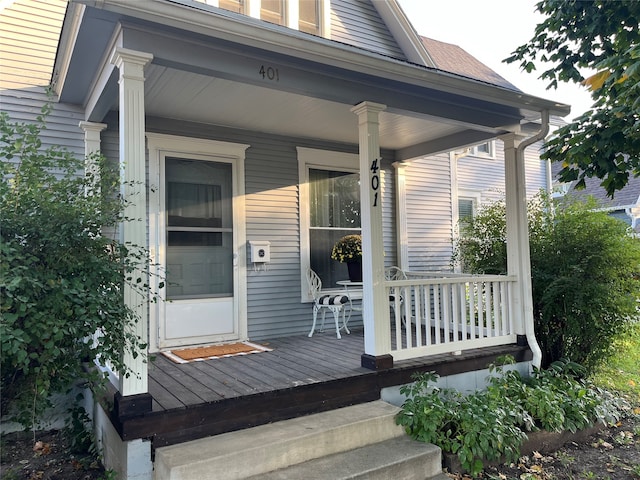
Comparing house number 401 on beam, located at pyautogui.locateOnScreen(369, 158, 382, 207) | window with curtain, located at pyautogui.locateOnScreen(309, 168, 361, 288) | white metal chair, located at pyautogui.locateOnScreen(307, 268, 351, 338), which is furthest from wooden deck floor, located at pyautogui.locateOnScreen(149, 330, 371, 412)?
house number 401 on beam, located at pyautogui.locateOnScreen(369, 158, 382, 207)

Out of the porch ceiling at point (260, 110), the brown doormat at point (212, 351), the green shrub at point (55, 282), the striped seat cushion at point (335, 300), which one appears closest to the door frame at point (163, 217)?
the brown doormat at point (212, 351)

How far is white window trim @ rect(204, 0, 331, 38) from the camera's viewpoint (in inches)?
210

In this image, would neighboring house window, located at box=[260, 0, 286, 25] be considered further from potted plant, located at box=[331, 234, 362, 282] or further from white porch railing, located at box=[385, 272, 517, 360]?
white porch railing, located at box=[385, 272, 517, 360]

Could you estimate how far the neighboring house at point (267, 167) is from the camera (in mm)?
2705

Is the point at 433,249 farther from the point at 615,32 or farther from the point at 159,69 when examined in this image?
the point at 159,69

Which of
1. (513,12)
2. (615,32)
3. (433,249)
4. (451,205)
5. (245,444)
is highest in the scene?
(513,12)

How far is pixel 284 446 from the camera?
8.55 ft

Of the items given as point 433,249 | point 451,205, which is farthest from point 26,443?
point 451,205

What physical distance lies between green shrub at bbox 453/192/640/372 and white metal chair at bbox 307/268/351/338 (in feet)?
6.04

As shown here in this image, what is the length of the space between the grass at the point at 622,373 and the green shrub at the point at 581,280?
0.25 meters

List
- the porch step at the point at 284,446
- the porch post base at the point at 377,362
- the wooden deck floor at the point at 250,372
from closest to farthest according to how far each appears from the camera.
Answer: the porch step at the point at 284,446 < the wooden deck floor at the point at 250,372 < the porch post base at the point at 377,362

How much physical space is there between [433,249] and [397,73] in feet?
11.1

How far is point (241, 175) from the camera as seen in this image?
15.7 feet

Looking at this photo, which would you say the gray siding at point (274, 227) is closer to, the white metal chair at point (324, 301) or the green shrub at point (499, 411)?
the white metal chair at point (324, 301)
